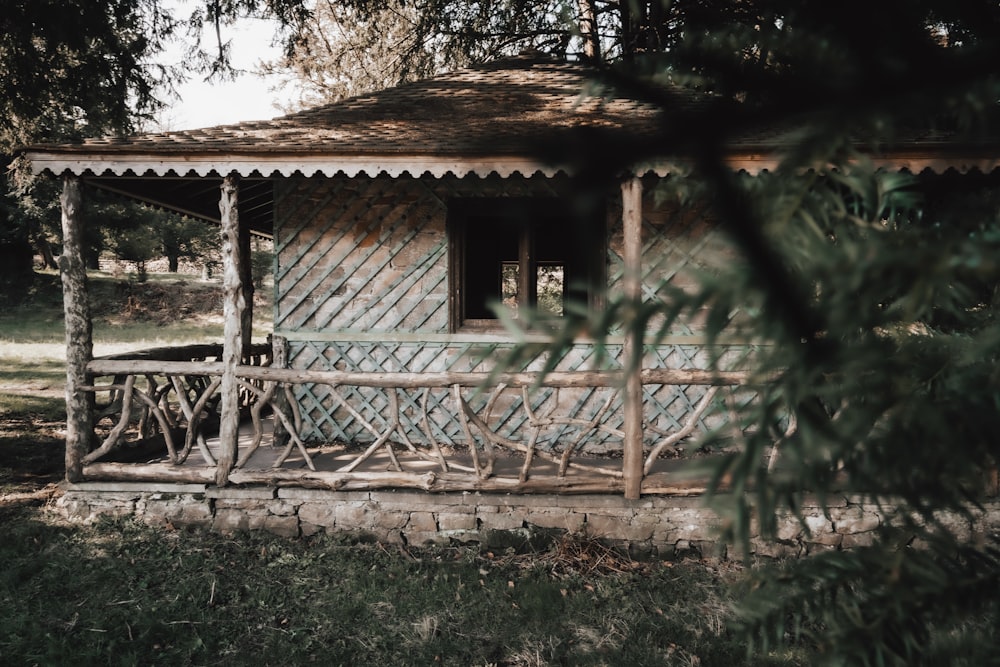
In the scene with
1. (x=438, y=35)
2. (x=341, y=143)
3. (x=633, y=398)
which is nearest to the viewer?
(x=633, y=398)

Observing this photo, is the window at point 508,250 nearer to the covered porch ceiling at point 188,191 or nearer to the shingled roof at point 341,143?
the shingled roof at point 341,143

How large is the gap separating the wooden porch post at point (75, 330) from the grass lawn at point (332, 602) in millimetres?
641

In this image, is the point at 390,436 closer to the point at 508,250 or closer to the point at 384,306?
the point at 384,306

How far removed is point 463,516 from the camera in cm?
493

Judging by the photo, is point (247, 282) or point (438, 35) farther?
point (438, 35)

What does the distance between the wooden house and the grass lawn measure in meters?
0.33

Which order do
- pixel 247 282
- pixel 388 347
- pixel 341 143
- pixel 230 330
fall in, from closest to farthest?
pixel 341 143
pixel 230 330
pixel 388 347
pixel 247 282

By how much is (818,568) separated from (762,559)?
14.1 feet

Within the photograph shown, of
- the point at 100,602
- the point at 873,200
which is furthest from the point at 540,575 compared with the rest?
the point at 873,200

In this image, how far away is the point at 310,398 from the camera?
6617mm

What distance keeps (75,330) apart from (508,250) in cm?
610

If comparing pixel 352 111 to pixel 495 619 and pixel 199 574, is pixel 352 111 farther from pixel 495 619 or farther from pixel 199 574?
pixel 495 619

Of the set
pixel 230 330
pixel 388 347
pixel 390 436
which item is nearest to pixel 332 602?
pixel 390 436

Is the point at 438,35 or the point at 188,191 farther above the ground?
the point at 438,35
